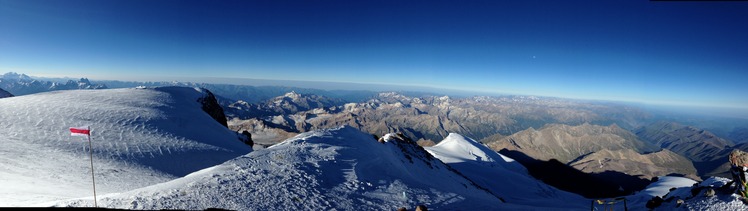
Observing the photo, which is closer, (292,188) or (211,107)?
(292,188)

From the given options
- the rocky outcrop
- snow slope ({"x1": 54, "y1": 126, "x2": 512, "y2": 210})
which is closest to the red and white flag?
snow slope ({"x1": 54, "y1": 126, "x2": 512, "y2": 210})

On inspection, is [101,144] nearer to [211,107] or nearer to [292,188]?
[292,188]

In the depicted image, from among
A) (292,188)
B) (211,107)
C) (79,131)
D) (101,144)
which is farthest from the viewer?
(211,107)

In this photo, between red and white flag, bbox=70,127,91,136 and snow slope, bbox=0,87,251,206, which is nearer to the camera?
red and white flag, bbox=70,127,91,136

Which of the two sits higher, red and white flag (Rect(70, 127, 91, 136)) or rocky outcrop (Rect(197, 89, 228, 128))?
red and white flag (Rect(70, 127, 91, 136))

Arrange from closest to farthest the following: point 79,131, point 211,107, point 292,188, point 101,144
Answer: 1. point 79,131
2. point 292,188
3. point 101,144
4. point 211,107

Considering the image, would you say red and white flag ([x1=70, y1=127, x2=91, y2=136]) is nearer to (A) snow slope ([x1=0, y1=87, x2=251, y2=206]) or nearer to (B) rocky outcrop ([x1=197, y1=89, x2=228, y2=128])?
→ (A) snow slope ([x1=0, y1=87, x2=251, y2=206])

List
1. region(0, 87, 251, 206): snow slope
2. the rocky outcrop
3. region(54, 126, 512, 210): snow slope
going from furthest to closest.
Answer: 1. the rocky outcrop
2. region(0, 87, 251, 206): snow slope
3. region(54, 126, 512, 210): snow slope

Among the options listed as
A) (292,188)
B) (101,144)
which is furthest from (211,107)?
(292,188)

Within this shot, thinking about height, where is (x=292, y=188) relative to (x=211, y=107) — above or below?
above

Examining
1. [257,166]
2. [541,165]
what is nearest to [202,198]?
[257,166]
